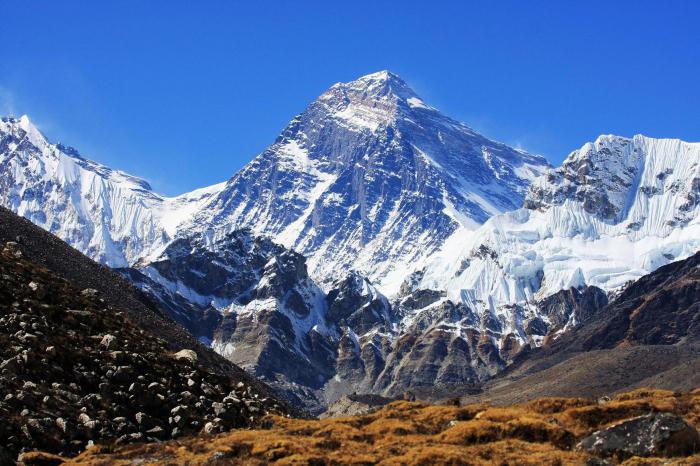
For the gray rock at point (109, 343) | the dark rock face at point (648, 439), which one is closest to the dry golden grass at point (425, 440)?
the dark rock face at point (648, 439)

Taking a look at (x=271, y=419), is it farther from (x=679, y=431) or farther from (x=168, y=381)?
(x=679, y=431)

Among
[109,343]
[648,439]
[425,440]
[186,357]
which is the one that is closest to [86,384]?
[109,343]

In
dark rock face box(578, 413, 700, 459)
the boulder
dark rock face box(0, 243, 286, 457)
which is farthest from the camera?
the boulder

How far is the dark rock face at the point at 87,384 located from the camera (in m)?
49.2

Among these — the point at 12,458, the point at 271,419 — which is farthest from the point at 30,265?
the point at 12,458

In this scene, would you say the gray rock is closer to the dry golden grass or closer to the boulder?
the boulder

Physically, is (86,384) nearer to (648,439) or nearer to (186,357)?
(186,357)

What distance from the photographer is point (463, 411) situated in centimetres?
5875

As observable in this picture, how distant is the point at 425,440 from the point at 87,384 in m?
19.2

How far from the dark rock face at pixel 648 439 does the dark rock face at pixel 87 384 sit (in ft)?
71.8

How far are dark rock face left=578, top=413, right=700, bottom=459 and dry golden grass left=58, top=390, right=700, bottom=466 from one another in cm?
122

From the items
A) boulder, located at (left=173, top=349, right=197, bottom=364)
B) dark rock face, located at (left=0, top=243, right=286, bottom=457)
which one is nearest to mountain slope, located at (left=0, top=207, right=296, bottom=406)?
boulder, located at (left=173, top=349, right=197, bottom=364)

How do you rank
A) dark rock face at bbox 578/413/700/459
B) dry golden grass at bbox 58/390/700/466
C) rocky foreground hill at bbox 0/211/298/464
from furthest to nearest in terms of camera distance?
rocky foreground hill at bbox 0/211/298/464, dry golden grass at bbox 58/390/700/466, dark rock face at bbox 578/413/700/459

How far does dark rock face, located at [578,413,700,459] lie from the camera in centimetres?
4478
